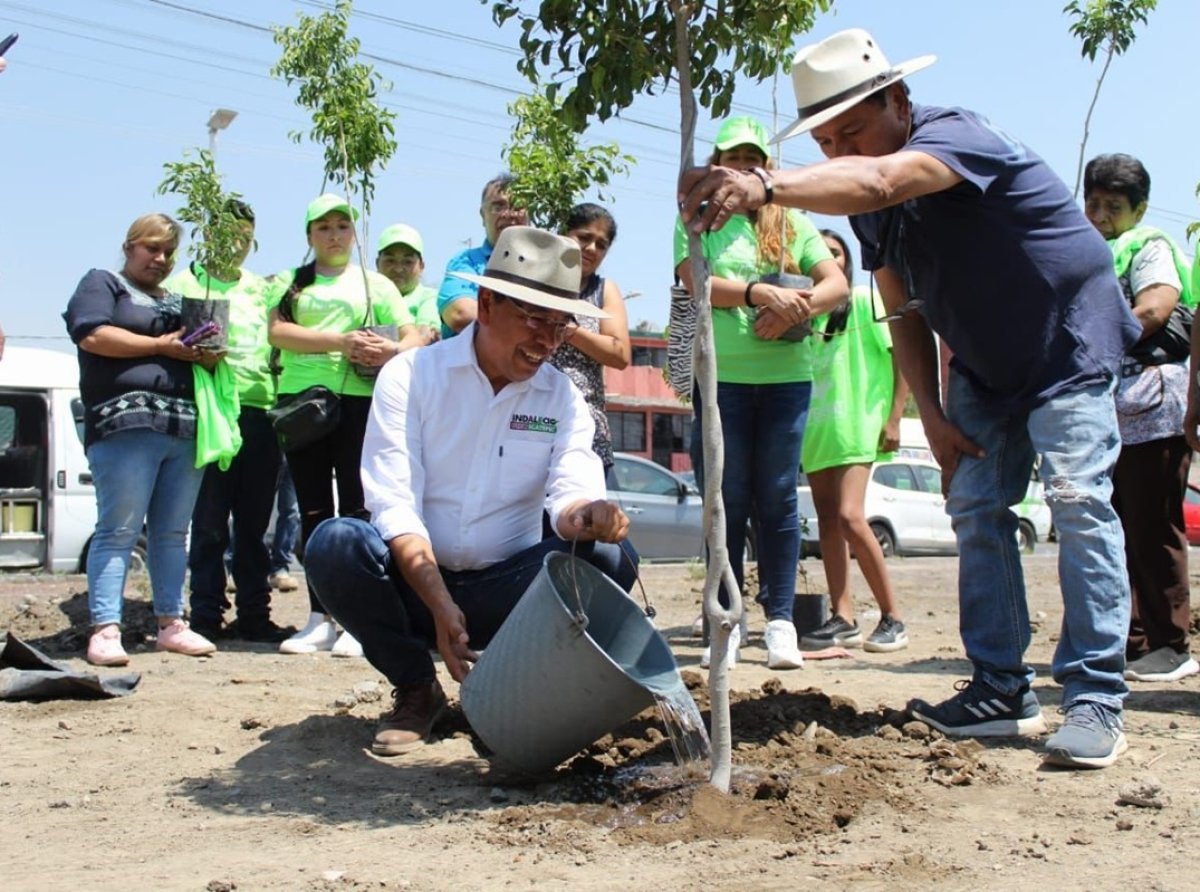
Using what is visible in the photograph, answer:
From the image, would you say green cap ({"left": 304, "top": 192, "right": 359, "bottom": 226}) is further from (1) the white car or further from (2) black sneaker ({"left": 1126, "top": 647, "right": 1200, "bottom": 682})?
(1) the white car

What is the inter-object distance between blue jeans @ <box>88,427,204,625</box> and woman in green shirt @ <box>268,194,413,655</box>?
0.57 metres

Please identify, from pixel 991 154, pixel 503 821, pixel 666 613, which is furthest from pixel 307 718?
pixel 666 613

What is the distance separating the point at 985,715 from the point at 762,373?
7.03 ft

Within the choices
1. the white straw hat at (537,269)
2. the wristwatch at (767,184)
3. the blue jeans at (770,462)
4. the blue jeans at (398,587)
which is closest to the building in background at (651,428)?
the blue jeans at (770,462)

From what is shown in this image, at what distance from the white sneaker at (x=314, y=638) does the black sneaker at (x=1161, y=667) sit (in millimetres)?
3718

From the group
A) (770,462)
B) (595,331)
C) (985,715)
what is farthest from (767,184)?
(595,331)

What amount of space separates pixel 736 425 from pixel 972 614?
73.9 inches

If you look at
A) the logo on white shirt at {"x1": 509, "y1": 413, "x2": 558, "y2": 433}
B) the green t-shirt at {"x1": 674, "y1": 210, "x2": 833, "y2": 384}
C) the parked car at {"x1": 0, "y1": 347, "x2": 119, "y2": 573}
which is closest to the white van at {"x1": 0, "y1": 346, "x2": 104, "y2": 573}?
the parked car at {"x1": 0, "y1": 347, "x2": 119, "y2": 573}

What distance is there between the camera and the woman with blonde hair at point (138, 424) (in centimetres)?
639

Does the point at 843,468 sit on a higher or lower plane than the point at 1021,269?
lower

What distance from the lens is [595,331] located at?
6.27 metres

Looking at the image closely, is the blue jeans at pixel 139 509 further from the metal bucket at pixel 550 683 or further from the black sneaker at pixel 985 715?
the black sneaker at pixel 985 715

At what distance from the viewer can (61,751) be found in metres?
4.52

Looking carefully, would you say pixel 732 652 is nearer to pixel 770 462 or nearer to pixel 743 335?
pixel 770 462
